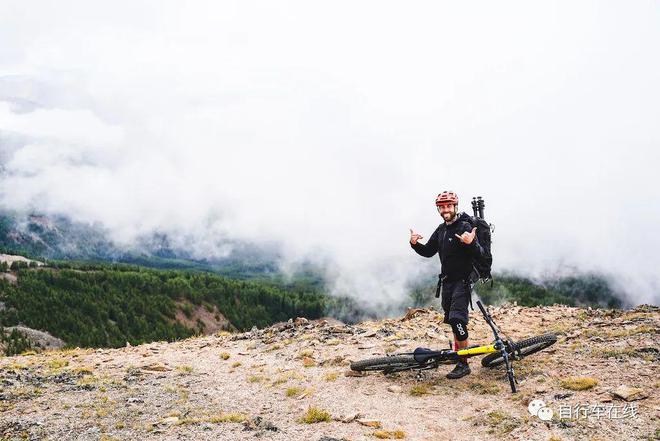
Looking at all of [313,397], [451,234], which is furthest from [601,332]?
[313,397]

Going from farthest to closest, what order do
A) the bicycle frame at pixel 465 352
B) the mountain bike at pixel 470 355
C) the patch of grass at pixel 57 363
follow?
the patch of grass at pixel 57 363 < the mountain bike at pixel 470 355 < the bicycle frame at pixel 465 352

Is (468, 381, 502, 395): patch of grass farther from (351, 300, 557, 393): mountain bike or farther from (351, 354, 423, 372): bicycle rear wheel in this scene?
(351, 354, 423, 372): bicycle rear wheel

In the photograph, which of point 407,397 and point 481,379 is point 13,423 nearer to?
point 407,397

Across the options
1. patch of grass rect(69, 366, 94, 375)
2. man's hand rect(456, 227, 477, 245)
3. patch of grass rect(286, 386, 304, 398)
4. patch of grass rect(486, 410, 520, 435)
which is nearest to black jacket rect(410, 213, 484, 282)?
man's hand rect(456, 227, 477, 245)

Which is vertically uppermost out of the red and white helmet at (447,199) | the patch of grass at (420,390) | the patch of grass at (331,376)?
the red and white helmet at (447,199)

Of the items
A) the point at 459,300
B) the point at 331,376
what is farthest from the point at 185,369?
the point at 459,300

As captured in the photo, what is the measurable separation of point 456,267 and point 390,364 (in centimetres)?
309

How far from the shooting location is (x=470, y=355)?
1137 centimetres

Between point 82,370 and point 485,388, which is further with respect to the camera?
point 82,370

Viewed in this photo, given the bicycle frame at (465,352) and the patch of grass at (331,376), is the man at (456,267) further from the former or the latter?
the patch of grass at (331,376)

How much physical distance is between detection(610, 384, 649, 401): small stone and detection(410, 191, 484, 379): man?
3.34 meters

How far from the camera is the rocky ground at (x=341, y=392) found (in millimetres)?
9109

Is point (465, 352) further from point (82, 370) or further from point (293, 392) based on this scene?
point (82, 370)

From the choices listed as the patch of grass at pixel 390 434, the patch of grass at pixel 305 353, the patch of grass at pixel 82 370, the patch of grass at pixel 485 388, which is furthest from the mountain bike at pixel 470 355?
the patch of grass at pixel 82 370
